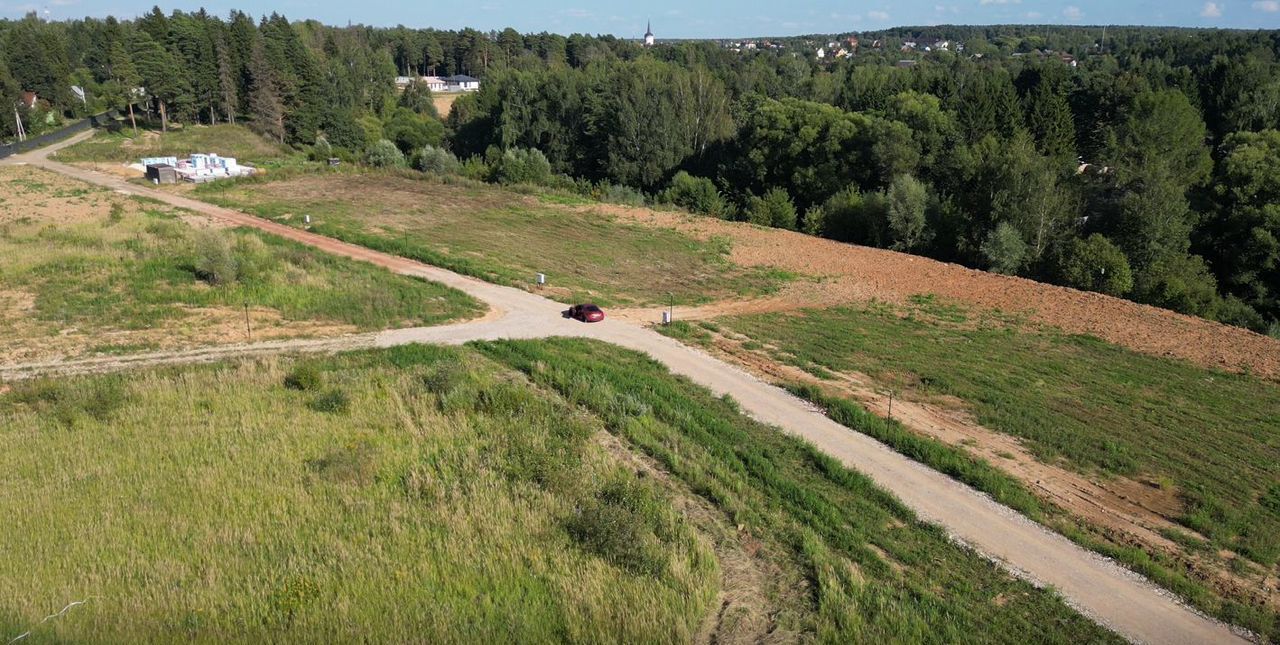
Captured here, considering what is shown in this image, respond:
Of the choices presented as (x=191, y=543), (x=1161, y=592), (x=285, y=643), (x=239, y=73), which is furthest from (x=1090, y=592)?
(x=239, y=73)

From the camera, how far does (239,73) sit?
89.9 meters

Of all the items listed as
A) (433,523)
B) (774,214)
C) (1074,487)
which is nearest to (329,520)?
(433,523)

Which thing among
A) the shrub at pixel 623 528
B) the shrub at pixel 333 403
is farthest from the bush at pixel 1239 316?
the shrub at pixel 333 403

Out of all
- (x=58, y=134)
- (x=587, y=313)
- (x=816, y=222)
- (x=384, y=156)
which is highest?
(x=58, y=134)

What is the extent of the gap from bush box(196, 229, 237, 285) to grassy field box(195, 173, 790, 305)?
8.50 meters

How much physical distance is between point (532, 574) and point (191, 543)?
18.5 feet

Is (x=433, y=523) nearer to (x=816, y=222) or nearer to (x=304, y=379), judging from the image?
(x=304, y=379)

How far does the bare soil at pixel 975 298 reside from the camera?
27.3 meters

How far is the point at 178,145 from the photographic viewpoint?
76.7 meters

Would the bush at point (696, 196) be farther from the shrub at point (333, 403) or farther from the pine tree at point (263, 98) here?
the pine tree at point (263, 98)

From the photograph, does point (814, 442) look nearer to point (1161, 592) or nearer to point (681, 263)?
point (1161, 592)

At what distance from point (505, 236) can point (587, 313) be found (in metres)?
17.2

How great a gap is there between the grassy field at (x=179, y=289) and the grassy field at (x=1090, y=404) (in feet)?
37.5

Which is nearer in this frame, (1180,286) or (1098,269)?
(1180,286)
